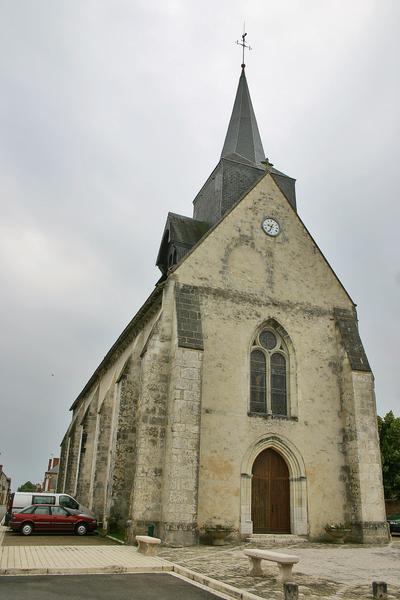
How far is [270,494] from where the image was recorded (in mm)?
17312

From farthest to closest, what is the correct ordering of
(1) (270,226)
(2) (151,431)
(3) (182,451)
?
(1) (270,226)
(2) (151,431)
(3) (182,451)

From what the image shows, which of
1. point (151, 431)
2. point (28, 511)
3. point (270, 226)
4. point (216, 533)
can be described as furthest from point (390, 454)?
point (28, 511)

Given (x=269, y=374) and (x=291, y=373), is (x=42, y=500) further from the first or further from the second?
(x=291, y=373)

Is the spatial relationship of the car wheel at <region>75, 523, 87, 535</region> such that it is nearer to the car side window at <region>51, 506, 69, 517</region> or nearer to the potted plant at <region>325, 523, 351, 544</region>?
the car side window at <region>51, 506, 69, 517</region>

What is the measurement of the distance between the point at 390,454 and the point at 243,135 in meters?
19.9

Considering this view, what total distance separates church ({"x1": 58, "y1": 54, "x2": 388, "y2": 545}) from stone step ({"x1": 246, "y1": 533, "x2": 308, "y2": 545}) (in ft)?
0.86

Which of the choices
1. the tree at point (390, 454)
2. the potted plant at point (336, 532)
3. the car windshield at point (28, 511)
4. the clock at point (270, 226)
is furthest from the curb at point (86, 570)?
the tree at point (390, 454)

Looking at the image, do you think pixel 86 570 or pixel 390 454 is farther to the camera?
pixel 390 454

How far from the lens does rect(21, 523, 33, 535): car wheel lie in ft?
57.5

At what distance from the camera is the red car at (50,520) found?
1755 cm

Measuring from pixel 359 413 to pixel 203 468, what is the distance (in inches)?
240

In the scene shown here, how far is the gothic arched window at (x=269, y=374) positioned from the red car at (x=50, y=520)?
7377mm

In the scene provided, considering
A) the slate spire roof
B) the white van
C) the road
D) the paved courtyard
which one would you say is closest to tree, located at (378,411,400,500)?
the paved courtyard

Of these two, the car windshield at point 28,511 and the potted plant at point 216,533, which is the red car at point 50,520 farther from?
the potted plant at point 216,533
